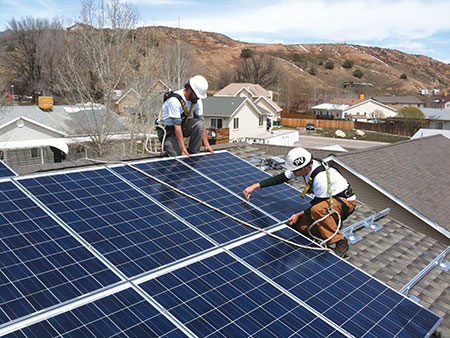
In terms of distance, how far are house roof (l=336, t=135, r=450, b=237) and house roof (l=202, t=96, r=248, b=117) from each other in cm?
2978

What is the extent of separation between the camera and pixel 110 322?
12.3 feet

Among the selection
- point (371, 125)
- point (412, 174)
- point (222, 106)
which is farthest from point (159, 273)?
point (371, 125)

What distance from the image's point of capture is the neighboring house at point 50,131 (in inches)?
1125

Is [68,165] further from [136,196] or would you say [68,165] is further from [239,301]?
[239,301]

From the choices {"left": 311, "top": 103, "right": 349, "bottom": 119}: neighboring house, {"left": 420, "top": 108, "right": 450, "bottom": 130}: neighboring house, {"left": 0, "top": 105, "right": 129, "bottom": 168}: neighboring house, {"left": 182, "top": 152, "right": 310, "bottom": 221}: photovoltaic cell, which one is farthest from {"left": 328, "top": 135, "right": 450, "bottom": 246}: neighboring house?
{"left": 311, "top": 103, "right": 349, "bottom": 119}: neighboring house

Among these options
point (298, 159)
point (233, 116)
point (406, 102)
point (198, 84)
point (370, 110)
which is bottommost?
point (370, 110)

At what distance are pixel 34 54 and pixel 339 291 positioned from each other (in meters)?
73.0

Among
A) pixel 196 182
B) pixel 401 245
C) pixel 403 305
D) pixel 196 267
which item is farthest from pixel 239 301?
pixel 401 245

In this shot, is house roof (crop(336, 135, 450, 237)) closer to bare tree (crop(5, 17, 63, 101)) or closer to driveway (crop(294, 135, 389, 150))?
driveway (crop(294, 135, 389, 150))

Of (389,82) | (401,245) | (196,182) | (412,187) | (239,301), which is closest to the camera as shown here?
(239,301)

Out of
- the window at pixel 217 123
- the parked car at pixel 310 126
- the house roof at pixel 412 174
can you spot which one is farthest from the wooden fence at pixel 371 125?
the house roof at pixel 412 174

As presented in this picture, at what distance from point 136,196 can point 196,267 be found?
201cm

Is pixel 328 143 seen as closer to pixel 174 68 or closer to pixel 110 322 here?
pixel 174 68

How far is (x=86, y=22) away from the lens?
31109 mm
